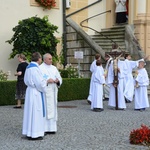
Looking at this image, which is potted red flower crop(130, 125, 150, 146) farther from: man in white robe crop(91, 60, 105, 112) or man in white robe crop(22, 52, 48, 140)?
man in white robe crop(91, 60, 105, 112)

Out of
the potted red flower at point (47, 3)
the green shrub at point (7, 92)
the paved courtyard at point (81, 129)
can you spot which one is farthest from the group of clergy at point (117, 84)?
the potted red flower at point (47, 3)

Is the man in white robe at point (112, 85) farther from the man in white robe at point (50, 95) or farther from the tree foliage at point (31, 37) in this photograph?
the man in white robe at point (50, 95)

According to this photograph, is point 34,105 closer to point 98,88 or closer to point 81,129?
point 81,129

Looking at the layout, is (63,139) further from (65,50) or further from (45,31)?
(65,50)

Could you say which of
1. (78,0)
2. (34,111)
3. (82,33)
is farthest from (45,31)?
(34,111)

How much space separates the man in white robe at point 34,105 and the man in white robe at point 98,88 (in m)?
4.44

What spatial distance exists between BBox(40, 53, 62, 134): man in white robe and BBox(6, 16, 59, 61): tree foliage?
6670 mm

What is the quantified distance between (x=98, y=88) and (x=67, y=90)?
2843 millimetres

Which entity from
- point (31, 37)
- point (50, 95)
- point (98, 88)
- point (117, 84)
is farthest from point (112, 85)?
point (50, 95)

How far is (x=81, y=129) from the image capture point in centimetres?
920

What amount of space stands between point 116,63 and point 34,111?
5631 millimetres

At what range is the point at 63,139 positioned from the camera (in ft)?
26.7

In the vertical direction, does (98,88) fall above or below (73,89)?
above

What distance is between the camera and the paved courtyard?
7.54m
